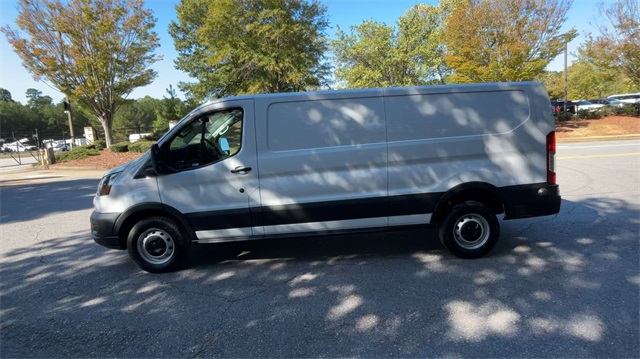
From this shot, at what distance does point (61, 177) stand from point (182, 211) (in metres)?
12.4

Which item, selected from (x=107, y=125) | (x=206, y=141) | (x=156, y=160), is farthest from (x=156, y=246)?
(x=107, y=125)

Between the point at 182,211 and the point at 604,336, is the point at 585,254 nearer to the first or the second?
the point at 604,336

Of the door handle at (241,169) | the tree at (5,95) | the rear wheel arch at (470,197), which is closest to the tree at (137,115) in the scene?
the tree at (5,95)

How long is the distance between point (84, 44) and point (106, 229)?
1934 cm

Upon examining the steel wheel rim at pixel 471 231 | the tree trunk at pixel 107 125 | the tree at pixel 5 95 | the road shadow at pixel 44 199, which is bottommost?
the steel wheel rim at pixel 471 231

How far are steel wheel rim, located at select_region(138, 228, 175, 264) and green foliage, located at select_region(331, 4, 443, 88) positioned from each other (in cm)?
2541

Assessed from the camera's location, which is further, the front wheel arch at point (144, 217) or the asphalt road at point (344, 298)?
the front wheel arch at point (144, 217)

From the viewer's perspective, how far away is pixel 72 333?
3.17 metres

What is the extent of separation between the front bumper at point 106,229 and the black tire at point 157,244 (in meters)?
0.16

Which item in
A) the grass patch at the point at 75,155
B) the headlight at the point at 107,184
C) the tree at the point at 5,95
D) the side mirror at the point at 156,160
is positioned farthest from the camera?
the tree at the point at 5,95

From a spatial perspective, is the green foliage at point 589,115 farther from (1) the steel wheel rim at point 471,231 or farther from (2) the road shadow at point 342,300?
(1) the steel wheel rim at point 471,231

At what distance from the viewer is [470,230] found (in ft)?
14.1

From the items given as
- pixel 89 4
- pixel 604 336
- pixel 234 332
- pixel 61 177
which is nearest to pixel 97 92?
pixel 89 4

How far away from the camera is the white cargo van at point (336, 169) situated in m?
4.09
